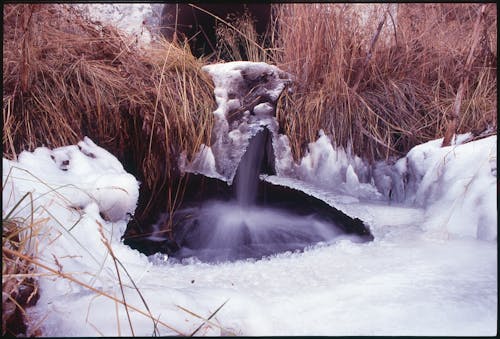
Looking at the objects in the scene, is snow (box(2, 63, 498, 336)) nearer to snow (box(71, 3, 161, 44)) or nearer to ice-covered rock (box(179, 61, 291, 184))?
ice-covered rock (box(179, 61, 291, 184))

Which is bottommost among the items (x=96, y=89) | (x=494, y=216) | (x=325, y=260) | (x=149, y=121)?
(x=325, y=260)

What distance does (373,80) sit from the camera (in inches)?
91.5

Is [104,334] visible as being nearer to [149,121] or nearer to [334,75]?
[149,121]

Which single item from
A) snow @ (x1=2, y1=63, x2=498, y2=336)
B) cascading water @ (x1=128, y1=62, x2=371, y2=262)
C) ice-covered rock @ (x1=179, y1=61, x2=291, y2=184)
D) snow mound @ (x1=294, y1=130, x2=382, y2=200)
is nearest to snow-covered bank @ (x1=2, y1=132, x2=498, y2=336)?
snow @ (x1=2, y1=63, x2=498, y2=336)

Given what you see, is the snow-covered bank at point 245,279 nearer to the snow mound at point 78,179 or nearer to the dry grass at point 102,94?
the snow mound at point 78,179

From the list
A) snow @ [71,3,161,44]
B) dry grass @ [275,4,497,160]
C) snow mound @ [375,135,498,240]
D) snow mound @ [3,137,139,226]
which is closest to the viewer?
snow mound @ [3,137,139,226]

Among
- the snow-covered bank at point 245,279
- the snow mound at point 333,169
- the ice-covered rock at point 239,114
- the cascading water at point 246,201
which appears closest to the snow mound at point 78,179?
the snow-covered bank at point 245,279

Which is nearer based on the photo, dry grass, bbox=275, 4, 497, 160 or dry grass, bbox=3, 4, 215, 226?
dry grass, bbox=3, 4, 215, 226

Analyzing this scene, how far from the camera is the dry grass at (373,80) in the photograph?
87.4 inches

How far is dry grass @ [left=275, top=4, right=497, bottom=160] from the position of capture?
87.4 inches

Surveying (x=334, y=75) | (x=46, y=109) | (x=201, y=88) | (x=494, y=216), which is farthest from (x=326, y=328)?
(x=334, y=75)

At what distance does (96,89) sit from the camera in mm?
1715

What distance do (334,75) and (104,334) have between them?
1.74 m

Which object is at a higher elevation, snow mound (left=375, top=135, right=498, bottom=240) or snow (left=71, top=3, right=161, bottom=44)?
snow (left=71, top=3, right=161, bottom=44)
